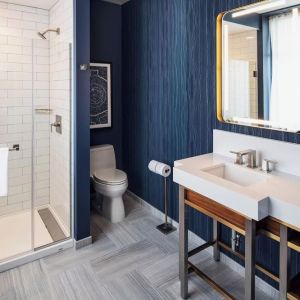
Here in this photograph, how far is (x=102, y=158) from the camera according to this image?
333cm

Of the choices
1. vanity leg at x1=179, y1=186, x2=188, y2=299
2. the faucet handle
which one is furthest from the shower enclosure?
the faucet handle

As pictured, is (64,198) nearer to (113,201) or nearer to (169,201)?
(113,201)

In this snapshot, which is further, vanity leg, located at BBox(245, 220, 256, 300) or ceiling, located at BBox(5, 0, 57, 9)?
ceiling, located at BBox(5, 0, 57, 9)

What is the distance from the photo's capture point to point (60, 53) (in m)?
2.67

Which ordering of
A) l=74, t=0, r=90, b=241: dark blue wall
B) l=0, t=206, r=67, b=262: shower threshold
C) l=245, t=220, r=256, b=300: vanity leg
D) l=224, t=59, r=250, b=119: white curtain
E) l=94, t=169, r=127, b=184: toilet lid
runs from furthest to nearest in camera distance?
l=94, t=169, r=127, b=184: toilet lid
l=0, t=206, r=67, b=262: shower threshold
l=74, t=0, r=90, b=241: dark blue wall
l=224, t=59, r=250, b=119: white curtain
l=245, t=220, r=256, b=300: vanity leg

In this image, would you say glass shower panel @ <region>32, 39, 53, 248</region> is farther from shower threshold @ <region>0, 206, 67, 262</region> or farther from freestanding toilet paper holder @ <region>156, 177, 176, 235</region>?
freestanding toilet paper holder @ <region>156, 177, 176, 235</region>

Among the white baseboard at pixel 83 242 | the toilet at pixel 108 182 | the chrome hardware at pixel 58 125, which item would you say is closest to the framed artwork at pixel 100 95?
the toilet at pixel 108 182

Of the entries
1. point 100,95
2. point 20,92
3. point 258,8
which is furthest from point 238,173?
point 20,92

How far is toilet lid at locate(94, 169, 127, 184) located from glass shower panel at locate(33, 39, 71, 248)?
392 millimetres

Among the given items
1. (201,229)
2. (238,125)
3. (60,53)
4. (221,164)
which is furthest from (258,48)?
(60,53)

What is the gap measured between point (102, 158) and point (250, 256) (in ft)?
7.25

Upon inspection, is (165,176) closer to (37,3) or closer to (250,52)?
(250,52)

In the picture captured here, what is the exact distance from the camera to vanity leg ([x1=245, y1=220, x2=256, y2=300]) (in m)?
1.44

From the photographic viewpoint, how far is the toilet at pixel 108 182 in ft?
9.66
